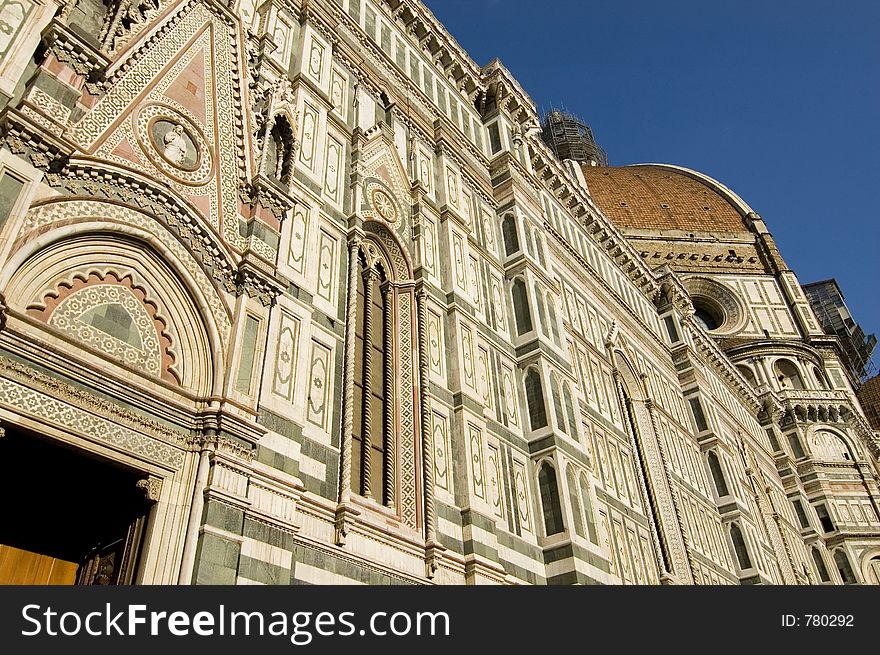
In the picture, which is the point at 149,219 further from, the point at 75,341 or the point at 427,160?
the point at 427,160

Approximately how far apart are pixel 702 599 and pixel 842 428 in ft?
106

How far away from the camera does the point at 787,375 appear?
38.0 metres

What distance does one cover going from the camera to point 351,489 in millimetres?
8180

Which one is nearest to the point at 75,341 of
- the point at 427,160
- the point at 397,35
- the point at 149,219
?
the point at 149,219

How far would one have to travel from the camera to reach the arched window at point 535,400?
39.3ft

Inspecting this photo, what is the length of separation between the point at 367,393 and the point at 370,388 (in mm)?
145

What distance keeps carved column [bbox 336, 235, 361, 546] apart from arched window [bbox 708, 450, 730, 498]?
1514cm

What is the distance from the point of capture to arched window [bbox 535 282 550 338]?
13.4m

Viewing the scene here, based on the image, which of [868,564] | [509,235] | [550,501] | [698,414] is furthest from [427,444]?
[868,564]

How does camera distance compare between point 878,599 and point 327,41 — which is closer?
point 878,599

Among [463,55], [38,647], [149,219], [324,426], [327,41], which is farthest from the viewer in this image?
[463,55]

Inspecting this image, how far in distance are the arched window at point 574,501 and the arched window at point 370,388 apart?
11.9ft

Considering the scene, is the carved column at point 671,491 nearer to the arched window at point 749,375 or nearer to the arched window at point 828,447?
the arched window at point 828,447

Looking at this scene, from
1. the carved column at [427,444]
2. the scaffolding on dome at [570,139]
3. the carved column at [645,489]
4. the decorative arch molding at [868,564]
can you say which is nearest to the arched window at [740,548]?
the carved column at [645,489]
